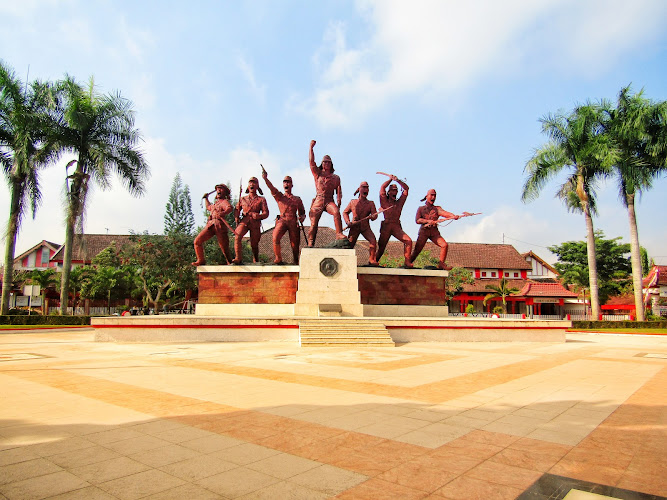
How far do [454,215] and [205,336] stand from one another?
360 inches

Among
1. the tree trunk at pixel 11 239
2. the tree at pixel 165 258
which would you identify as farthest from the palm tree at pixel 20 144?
the tree at pixel 165 258

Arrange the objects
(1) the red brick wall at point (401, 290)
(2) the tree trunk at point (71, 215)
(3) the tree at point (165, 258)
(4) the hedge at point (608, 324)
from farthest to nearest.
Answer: (3) the tree at point (165, 258) → (4) the hedge at point (608, 324) → (2) the tree trunk at point (71, 215) → (1) the red brick wall at point (401, 290)

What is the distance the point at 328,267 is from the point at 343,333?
11.3ft

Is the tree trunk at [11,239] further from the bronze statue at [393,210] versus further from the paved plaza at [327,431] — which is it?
the bronze statue at [393,210]

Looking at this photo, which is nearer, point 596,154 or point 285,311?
point 285,311

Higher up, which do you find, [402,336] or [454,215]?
[454,215]

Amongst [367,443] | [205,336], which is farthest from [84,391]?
[205,336]

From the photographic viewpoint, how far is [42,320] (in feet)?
69.4

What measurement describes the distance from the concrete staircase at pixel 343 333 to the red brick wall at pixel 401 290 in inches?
123

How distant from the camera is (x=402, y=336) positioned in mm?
13148

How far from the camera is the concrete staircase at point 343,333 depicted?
1162 cm

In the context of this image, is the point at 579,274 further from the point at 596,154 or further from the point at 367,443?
the point at 367,443

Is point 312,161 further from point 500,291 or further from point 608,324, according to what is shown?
point 500,291

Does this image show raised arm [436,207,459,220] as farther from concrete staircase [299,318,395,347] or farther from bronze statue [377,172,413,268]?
concrete staircase [299,318,395,347]
